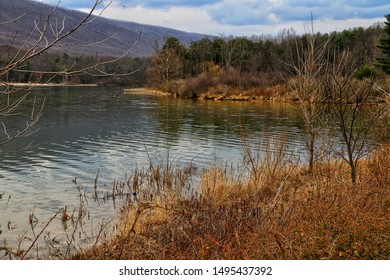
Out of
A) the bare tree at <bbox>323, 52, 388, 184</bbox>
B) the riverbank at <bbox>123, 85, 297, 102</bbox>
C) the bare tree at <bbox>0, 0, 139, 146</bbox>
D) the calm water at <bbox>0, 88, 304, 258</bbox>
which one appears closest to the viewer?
the bare tree at <bbox>0, 0, 139, 146</bbox>

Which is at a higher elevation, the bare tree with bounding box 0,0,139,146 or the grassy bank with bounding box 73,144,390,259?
the bare tree with bounding box 0,0,139,146

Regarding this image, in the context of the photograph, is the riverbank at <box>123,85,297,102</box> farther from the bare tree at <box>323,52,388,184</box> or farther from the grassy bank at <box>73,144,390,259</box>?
the grassy bank at <box>73,144,390,259</box>

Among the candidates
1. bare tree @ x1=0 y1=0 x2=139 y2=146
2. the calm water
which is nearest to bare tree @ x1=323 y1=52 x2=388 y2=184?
the calm water

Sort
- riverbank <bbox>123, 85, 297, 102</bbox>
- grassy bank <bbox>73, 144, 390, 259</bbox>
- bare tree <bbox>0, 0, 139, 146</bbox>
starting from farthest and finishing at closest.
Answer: riverbank <bbox>123, 85, 297, 102</bbox> → grassy bank <bbox>73, 144, 390, 259</bbox> → bare tree <bbox>0, 0, 139, 146</bbox>

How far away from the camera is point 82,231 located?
8953 millimetres

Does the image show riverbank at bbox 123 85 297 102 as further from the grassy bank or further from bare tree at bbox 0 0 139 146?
bare tree at bbox 0 0 139 146

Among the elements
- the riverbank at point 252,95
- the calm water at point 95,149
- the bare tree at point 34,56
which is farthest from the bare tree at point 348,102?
the riverbank at point 252,95

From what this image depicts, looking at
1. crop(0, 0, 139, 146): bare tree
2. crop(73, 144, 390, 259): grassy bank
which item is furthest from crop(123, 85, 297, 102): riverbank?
crop(0, 0, 139, 146): bare tree

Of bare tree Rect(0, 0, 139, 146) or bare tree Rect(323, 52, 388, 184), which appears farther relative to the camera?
bare tree Rect(323, 52, 388, 184)

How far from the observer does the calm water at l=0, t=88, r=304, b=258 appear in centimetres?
1066

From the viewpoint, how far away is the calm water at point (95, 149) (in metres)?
10.7

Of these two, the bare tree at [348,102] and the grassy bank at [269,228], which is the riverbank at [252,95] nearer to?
the bare tree at [348,102]

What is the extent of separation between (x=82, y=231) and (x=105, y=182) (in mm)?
4010

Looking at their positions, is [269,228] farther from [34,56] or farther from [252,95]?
[252,95]
